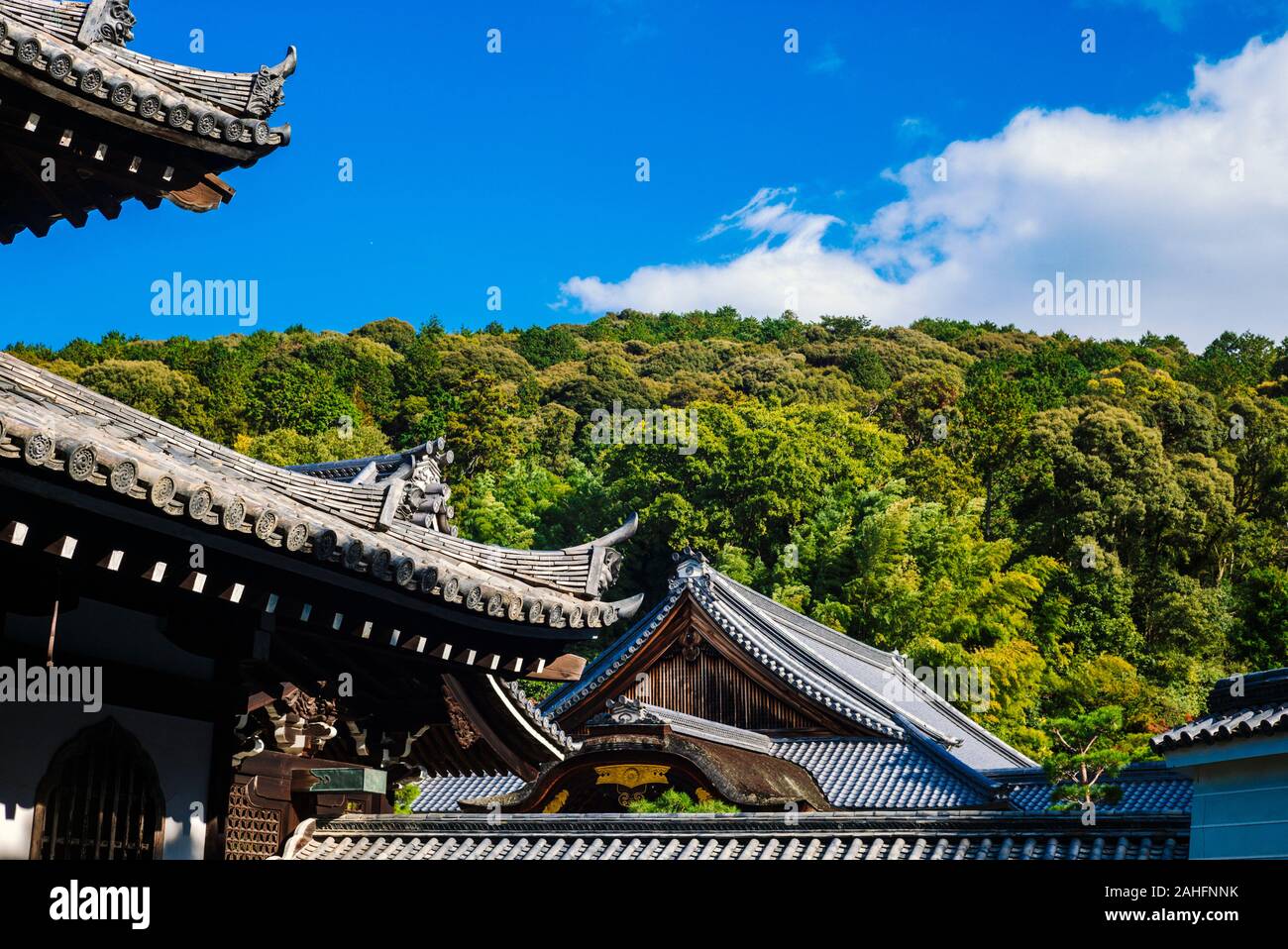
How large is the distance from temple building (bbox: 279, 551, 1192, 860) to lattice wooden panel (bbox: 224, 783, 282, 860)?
0.59 metres

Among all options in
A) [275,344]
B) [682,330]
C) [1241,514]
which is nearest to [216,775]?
[1241,514]

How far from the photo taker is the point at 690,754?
20109 millimetres

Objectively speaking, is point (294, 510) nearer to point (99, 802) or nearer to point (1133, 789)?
point (99, 802)

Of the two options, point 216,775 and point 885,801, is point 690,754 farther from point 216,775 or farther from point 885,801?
point 216,775

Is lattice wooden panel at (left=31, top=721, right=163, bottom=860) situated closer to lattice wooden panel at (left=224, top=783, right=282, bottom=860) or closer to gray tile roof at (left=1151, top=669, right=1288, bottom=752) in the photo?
lattice wooden panel at (left=224, top=783, right=282, bottom=860)

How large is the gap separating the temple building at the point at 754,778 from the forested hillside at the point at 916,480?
5405 millimetres

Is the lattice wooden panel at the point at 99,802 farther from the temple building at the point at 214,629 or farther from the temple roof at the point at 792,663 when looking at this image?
the temple roof at the point at 792,663

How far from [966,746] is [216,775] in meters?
26.2

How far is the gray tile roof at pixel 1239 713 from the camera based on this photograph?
38.8 feet

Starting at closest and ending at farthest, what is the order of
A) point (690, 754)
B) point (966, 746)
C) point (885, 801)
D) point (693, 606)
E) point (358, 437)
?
point (690, 754) < point (885, 801) < point (693, 606) < point (966, 746) < point (358, 437)

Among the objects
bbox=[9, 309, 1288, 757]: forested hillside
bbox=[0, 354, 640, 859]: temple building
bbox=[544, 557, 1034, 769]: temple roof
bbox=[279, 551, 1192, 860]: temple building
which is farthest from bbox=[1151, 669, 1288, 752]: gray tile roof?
bbox=[9, 309, 1288, 757]: forested hillside

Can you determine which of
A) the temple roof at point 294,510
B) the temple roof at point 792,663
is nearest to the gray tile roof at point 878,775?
the temple roof at point 792,663

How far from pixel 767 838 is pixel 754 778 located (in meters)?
8.65

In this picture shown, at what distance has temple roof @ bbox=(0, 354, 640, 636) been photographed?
17.9ft
